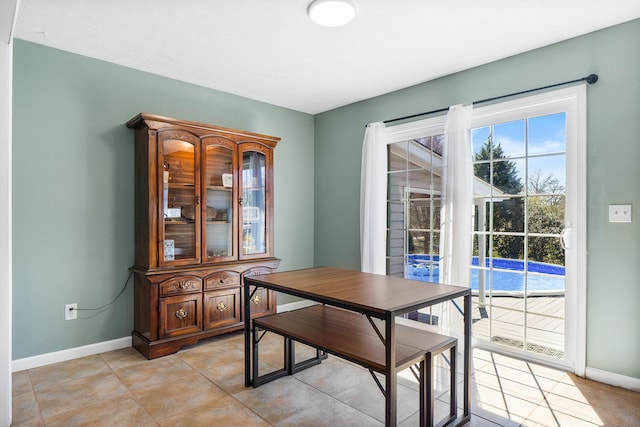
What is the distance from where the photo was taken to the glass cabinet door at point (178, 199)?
298 cm

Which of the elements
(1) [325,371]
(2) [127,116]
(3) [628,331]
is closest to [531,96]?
(3) [628,331]

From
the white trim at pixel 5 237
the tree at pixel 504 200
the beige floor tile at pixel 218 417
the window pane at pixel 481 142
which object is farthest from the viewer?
the window pane at pixel 481 142

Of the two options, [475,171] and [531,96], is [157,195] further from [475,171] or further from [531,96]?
[531,96]

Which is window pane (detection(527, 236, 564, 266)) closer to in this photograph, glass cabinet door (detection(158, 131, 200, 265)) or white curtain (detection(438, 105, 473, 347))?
white curtain (detection(438, 105, 473, 347))

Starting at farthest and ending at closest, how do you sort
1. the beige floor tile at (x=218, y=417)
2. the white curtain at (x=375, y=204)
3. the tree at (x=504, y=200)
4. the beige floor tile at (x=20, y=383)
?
the white curtain at (x=375, y=204)
the tree at (x=504, y=200)
the beige floor tile at (x=20, y=383)
the beige floor tile at (x=218, y=417)

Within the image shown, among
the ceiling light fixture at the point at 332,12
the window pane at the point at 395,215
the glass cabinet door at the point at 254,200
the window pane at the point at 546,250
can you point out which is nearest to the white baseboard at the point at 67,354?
the glass cabinet door at the point at 254,200

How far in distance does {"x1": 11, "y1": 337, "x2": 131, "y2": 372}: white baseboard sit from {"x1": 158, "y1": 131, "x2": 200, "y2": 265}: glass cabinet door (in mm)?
831

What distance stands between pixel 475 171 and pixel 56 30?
3415 mm

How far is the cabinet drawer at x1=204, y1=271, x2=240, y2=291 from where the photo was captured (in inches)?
125

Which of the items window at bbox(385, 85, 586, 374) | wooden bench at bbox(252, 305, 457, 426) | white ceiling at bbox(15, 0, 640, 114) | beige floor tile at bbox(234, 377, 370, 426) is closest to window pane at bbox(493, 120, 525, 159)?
window at bbox(385, 85, 586, 374)

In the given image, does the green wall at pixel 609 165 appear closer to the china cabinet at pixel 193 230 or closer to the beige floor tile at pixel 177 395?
the china cabinet at pixel 193 230

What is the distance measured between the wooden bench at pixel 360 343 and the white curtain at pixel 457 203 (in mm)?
1117

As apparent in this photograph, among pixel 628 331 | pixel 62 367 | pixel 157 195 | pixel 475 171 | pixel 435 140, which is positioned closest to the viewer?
pixel 628 331

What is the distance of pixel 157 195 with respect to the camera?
9.66 feet
